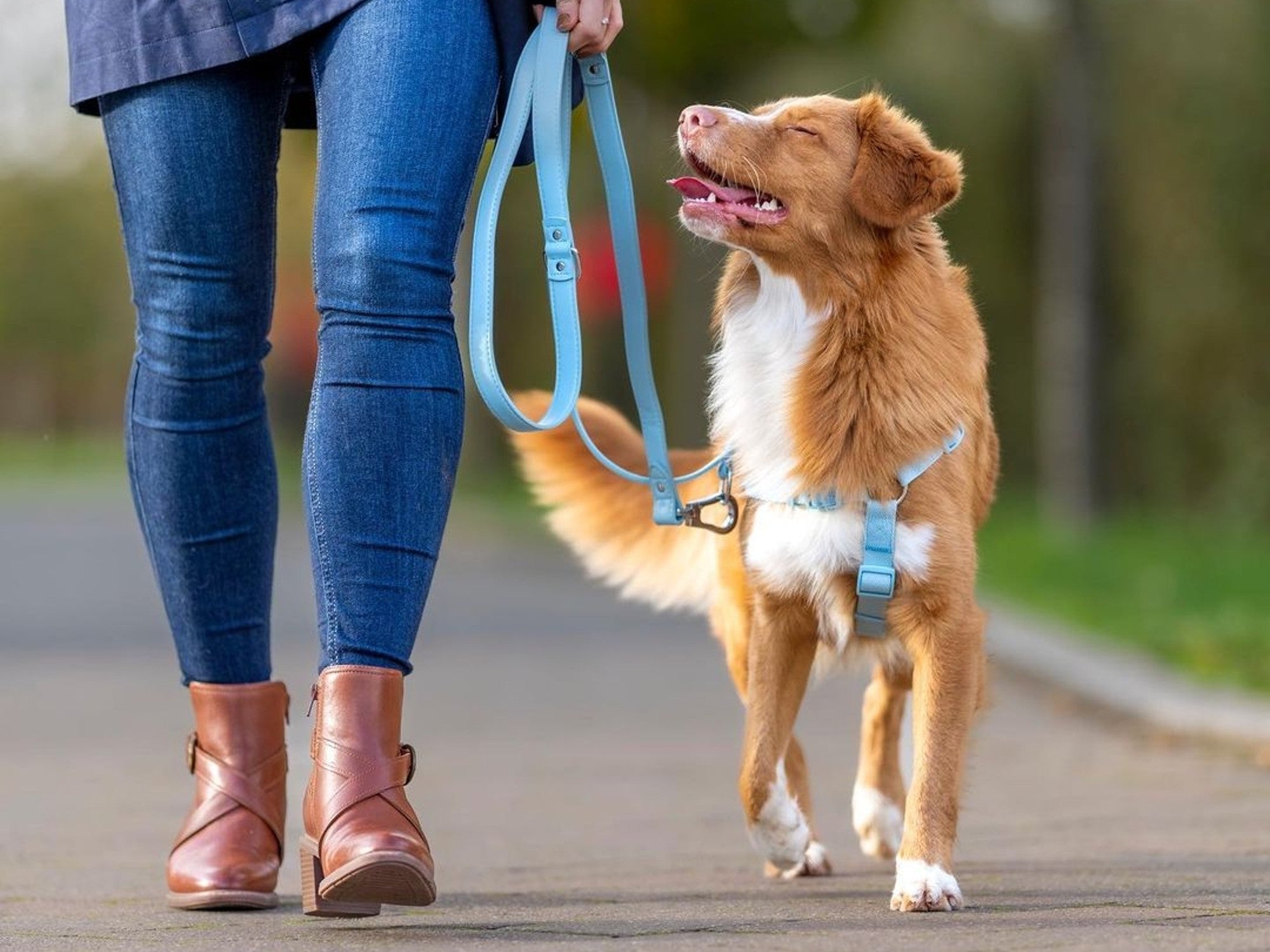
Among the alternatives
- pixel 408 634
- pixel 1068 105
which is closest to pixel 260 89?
pixel 408 634

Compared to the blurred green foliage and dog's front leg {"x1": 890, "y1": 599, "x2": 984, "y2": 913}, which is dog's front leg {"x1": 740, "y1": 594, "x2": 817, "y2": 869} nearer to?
dog's front leg {"x1": 890, "y1": 599, "x2": 984, "y2": 913}

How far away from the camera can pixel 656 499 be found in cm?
403

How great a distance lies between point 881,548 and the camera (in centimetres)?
355

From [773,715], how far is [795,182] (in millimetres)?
1029

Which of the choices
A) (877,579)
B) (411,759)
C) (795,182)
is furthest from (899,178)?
(411,759)

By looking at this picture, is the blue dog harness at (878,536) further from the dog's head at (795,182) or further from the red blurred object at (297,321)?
the red blurred object at (297,321)

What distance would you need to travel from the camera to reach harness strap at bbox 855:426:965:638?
11.6 ft

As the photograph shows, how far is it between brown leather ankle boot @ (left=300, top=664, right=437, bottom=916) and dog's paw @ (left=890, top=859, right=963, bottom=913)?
0.81 metres

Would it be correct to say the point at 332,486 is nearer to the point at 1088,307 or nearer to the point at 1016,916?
the point at 1016,916

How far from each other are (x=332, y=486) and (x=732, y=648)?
1205mm

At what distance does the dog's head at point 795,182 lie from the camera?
3.78 meters

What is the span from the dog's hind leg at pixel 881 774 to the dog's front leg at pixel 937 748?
0.57 meters

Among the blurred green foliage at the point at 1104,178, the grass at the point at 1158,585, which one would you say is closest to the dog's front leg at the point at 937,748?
the grass at the point at 1158,585

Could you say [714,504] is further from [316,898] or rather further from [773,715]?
[316,898]
